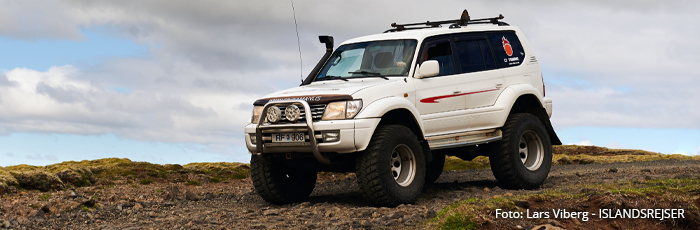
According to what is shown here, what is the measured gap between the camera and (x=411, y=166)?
9086mm

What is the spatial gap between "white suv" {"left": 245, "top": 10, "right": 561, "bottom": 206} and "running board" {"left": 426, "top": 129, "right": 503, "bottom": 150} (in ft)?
0.06

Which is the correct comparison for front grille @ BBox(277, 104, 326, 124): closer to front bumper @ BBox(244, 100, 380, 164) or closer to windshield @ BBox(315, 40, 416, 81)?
front bumper @ BBox(244, 100, 380, 164)

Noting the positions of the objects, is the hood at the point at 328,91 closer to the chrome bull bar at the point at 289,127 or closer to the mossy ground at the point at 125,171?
the chrome bull bar at the point at 289,127

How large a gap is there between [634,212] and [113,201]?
7.97 meters

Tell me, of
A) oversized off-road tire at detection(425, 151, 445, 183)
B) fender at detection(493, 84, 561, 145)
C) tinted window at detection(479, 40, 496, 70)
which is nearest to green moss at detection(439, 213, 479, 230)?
fender at detection(493, 84, 561, 145)

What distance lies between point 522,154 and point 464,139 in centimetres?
183

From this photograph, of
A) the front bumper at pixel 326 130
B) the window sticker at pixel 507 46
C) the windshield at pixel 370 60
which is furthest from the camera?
the window sticker at pixel 507 46

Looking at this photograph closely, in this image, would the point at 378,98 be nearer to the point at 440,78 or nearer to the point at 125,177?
the point at 440,78

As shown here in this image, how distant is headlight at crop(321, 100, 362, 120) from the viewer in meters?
8.26

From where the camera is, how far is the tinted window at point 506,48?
11.0 meters

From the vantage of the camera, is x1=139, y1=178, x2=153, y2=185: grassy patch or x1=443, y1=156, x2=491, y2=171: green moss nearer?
x1=139, y1=178, x2=153, y2=185: grassy patch

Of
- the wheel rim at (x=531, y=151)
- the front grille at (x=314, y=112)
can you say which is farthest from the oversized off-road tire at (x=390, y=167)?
the wheel rim at (x=531, y=151)

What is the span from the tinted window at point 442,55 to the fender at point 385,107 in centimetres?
112

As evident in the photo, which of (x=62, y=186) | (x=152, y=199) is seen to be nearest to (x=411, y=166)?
(x=152, y=199)
